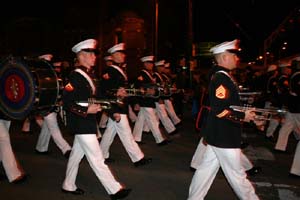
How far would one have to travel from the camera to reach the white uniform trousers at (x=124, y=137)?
22.5ft

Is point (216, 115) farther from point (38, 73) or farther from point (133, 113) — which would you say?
point (133, 113)

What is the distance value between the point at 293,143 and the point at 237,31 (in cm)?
4352

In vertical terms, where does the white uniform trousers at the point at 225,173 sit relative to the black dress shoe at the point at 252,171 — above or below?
above

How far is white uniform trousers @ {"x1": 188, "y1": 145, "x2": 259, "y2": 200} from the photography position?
4531mm

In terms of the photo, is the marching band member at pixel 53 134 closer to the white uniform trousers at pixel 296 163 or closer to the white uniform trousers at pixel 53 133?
the white uniform trousers at pixel 53 133

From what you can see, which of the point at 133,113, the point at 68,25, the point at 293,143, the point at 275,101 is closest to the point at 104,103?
the point at 275,101

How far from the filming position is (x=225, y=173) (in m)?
4.64

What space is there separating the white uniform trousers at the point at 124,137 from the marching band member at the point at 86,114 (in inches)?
60.3

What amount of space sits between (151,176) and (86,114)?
2.09 meters

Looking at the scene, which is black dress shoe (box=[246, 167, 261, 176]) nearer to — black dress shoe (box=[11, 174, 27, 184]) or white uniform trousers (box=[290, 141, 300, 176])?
white uniform trousers (box=[290, 141, 300, 176])

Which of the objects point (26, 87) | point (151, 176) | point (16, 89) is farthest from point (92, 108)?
point (151, 176)

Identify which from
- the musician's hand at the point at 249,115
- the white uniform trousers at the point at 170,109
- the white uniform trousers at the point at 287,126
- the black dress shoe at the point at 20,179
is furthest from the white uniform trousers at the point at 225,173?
the white uniform trousers at the point at 170,109

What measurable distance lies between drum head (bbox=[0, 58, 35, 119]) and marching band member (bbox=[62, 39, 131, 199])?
1.54 feet

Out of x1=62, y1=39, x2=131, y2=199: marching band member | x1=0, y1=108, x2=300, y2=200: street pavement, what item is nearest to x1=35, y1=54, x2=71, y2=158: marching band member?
x1=0, y1=108, x2=300, y2=200: street pavement
